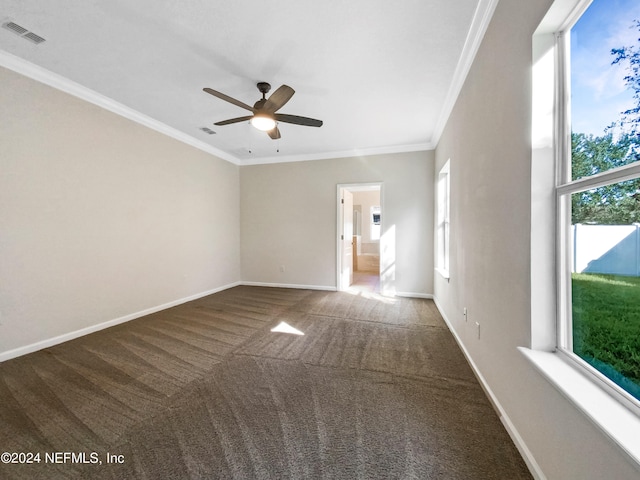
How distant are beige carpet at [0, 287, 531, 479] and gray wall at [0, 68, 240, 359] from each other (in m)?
0.45

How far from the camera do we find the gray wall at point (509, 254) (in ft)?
3.22

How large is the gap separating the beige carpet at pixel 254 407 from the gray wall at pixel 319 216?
1.97 m

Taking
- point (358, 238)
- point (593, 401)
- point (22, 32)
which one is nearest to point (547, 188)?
point (593, 401)

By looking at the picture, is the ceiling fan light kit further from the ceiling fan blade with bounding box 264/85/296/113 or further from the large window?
the large window

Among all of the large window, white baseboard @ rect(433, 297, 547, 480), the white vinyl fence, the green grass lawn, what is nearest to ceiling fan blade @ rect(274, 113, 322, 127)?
the large window

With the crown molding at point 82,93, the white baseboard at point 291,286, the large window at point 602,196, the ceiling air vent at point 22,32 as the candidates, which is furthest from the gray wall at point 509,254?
the crown molding at point 82,93

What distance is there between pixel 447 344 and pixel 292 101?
3268 mm

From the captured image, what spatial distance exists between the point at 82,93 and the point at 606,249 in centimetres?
455

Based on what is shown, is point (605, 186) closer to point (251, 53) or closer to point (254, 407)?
point (254, 407)

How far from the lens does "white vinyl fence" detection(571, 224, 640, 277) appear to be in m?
0.86

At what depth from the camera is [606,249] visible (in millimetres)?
978

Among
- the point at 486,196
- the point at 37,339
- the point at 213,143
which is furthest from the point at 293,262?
the point at 486,196

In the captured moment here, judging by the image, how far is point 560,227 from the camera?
1.21 meters

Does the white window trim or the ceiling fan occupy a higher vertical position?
the ceiling fan
